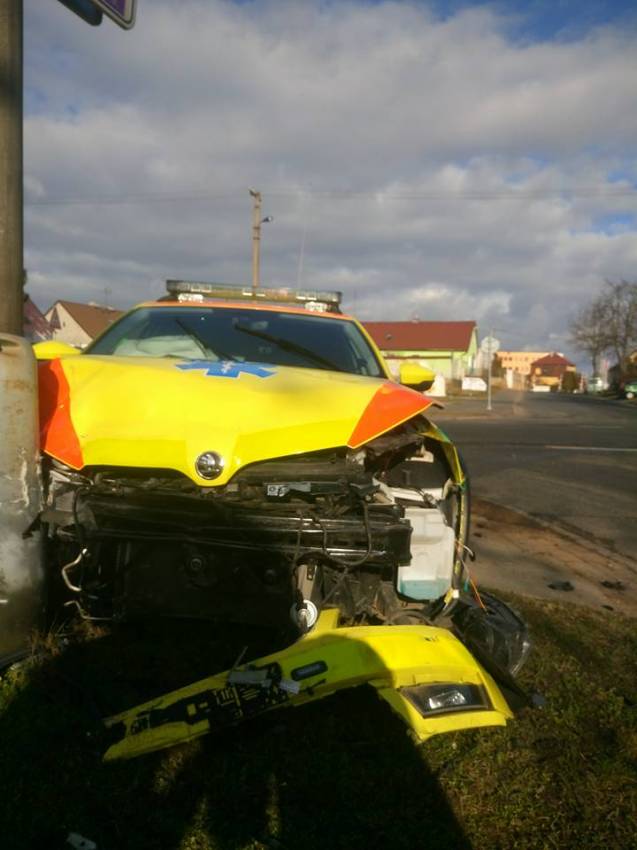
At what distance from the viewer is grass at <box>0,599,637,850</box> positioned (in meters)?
2.01

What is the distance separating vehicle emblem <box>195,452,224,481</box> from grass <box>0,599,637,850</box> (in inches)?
34.6

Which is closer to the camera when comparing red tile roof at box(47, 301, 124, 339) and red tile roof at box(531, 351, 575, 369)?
red tile roof at box(47, 301, 124, 339)

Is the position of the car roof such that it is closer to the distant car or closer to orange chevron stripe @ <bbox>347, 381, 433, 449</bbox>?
orange chevron stripe @ <bbox>347, 381, 433, 449</bbox>

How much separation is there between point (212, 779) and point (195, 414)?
1.25 metres

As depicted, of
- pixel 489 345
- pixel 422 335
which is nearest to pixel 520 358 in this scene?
pixel 422 335

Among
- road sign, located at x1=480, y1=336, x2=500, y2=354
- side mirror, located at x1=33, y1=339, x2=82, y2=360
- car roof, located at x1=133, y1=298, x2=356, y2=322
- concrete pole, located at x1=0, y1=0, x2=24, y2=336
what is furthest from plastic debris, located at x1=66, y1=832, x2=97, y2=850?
road sign, located at x1=480, y1=336, x2=500, y2=354

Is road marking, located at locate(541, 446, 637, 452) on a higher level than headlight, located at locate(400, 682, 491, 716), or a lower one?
lower

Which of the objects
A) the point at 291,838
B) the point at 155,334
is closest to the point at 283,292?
the point at 155,334

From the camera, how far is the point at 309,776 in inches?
89.6

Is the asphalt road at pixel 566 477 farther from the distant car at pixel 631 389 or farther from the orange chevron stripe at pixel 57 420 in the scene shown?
the distant car at pixel 631 389

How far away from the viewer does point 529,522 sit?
6.80m

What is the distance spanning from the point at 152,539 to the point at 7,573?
22.4 inches

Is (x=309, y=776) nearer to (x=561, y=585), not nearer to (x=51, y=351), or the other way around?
(x=51, y=351)

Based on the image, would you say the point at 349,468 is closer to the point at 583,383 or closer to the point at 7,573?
the point at 7,573
